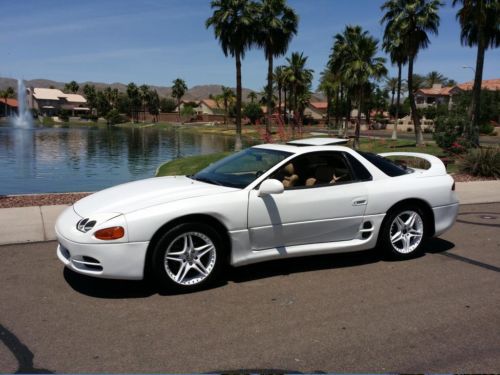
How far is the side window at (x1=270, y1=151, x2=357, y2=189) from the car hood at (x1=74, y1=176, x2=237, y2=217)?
2.46ft

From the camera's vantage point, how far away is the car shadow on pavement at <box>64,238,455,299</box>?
16.7ft

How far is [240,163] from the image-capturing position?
20.6 feet

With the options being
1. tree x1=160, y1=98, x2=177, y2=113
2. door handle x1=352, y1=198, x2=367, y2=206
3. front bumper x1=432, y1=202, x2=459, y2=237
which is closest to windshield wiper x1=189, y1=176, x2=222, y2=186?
door handle x1=352, y1=198, x2=367, y2=206

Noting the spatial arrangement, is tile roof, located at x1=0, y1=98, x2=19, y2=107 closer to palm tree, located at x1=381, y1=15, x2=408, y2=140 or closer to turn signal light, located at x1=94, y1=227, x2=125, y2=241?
palm tree, located at x1=381, y1=15, x2=408, y2=140

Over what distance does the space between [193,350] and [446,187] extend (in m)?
4.18

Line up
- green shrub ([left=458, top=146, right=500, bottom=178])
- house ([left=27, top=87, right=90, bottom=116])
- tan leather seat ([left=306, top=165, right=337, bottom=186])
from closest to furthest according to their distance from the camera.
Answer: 1. tan leather seat ([left=306, top=165, right=337, bottom=186])
2. green shrub ([left=458, top=146, right=500, bottom=178])
3. house ([left=27, top=87, right=90, bottom=116])

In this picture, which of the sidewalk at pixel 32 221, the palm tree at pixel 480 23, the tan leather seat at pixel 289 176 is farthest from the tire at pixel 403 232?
the palm tree at pixel 480 23

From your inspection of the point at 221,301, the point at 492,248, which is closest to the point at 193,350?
the point at 221,301

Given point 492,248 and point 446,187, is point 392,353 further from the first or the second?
point 492,248

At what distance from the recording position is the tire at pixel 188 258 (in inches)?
192

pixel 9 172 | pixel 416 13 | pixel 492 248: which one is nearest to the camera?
pixel 492 248

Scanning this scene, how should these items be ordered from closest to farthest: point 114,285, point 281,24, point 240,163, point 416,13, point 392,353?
point 392,353 < point 114,285 < point 240,163 < point 416,13 < point 281,24

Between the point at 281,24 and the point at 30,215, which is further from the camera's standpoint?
the point at 281,24

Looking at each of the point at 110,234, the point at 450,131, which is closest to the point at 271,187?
the point at 110,234
